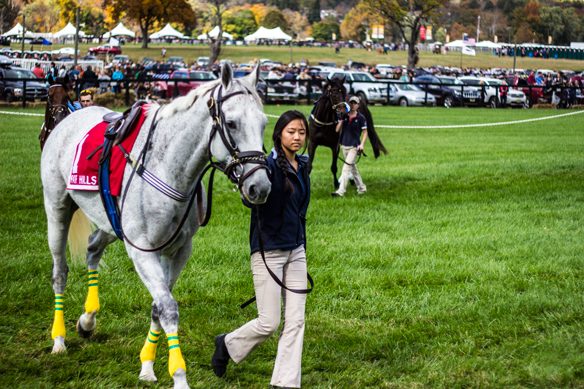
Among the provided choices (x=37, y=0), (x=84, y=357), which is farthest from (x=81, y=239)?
(x=37, y=0)

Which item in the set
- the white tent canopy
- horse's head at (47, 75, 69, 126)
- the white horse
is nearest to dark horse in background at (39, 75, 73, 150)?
horse's head at (47, 75, 69, 126)

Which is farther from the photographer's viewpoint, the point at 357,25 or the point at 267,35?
the point at 357,25

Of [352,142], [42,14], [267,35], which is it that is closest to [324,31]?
[42,14]

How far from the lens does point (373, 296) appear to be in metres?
5.66

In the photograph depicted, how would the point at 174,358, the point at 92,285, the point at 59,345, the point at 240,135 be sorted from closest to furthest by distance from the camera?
1. the point at 240,135
2. the point at 174,358
3. the point at 59,345
4. the point at 92,285

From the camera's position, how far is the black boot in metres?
4.06

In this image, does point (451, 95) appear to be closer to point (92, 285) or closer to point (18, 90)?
point (18, 90)

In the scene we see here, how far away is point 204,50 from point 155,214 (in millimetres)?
84414

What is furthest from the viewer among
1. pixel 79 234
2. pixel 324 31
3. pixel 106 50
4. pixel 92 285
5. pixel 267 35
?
pixel 324 31

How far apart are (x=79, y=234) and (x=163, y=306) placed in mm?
2302

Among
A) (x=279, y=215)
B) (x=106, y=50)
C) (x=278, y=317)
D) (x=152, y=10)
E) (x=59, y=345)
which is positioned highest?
(x=152, y=10)

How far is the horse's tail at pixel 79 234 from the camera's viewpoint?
547 centimetres

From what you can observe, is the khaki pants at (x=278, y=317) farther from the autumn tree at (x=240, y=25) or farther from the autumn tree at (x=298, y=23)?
the autumn tree at (x=298, y=23)

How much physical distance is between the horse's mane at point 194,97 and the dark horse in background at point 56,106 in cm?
427
